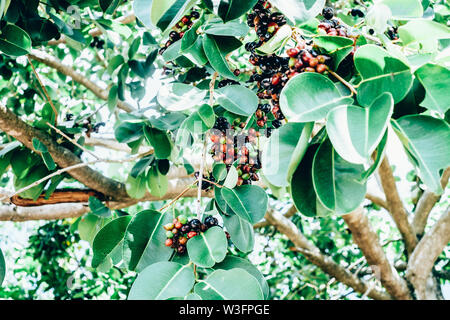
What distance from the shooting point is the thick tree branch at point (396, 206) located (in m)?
2.70

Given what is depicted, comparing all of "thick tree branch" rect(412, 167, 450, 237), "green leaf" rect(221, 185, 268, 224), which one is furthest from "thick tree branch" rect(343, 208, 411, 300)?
"green leaf" rect(221, 185, 268, 224)

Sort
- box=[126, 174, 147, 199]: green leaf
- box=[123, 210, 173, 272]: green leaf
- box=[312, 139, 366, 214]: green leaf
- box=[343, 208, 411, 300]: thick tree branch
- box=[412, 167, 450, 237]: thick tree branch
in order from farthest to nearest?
1. box=[412, 167, 450, 237]: thick tree branch
2. box=[343, 208, 411, 300]: thick tree branch
3. box=[126, 174, 147, 199]: green leaf
4. box=[123, 210, 173, 272]: green leaf
5. box=[312, 139, 366, 214]: green leaf

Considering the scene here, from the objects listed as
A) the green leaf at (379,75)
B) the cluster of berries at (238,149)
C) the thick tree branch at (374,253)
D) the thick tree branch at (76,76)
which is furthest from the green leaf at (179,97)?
the thick tree branch at (76,76)

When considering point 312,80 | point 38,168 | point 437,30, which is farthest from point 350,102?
point 38,168

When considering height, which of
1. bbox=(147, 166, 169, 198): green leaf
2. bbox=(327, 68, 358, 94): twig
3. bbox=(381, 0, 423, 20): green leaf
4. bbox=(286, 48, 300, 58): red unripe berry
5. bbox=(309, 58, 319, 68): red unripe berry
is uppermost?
bbox=(381, 0, 423, 20): green leaf

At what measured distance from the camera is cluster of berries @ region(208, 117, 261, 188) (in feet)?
3.52

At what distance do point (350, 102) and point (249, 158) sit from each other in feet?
1.37

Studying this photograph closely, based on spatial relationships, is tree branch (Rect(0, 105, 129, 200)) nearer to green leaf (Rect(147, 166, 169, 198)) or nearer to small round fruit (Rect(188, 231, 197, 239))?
green leaf (Rect(147, 166, 169, 198))

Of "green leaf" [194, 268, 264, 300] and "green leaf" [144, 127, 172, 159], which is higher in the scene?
"green leaf" [194, 268, 264, 300]

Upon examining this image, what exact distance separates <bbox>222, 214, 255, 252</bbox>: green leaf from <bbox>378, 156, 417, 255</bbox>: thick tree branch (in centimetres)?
185

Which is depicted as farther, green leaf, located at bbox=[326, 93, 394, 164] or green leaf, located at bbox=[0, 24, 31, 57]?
green leaf, located at bbox=[0, 24, 31, 57]

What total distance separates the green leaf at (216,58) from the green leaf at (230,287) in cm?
50

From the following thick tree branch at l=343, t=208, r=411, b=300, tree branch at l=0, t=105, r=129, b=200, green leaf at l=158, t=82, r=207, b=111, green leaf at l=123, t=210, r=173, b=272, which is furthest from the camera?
thick tree branch at l=343, t=208, r=411, b=300
